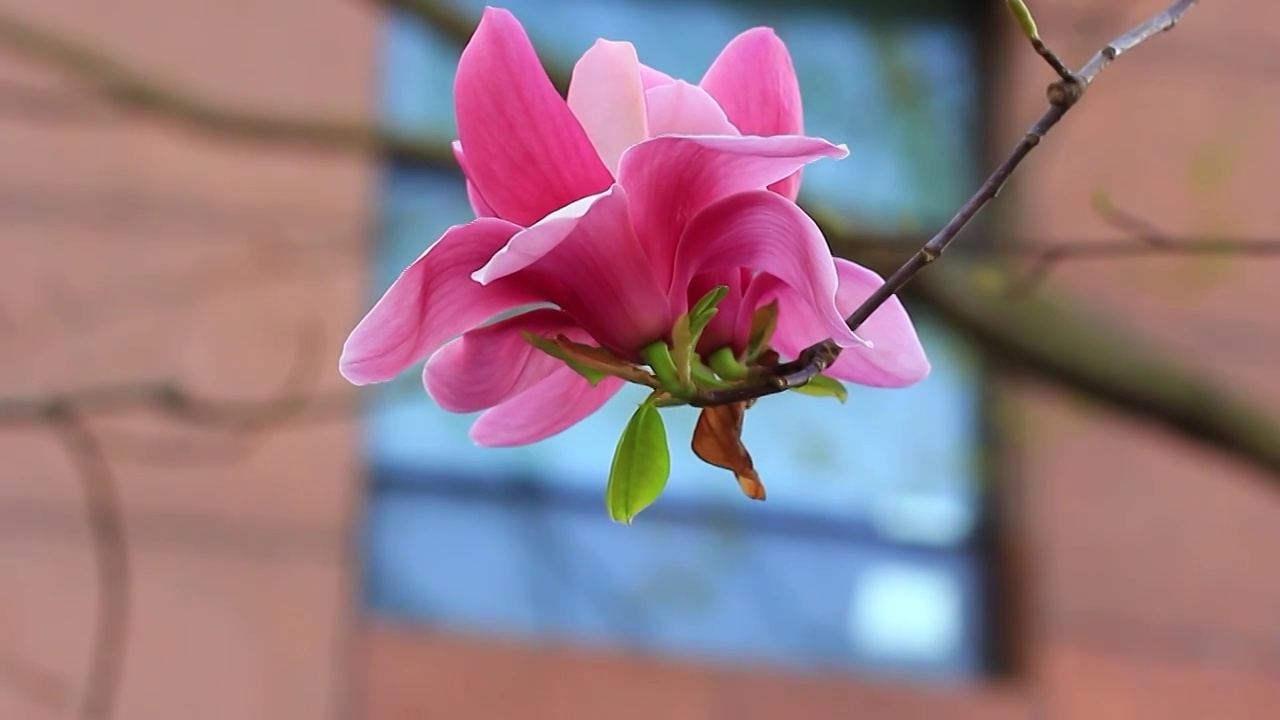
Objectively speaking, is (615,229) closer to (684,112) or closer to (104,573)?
(684,112)

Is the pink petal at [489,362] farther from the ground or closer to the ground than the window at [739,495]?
closer to the ground

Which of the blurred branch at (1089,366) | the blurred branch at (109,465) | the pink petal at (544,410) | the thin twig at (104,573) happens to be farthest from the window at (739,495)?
the pink petal at (544,410)

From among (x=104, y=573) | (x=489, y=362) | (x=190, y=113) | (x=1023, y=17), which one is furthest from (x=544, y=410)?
(x=104, y=573)

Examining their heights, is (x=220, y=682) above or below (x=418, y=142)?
below

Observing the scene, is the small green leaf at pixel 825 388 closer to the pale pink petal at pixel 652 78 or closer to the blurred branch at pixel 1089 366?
the pale pink petal at pixel 652 78

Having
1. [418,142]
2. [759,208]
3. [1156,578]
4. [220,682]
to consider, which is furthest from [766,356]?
[1156,578]

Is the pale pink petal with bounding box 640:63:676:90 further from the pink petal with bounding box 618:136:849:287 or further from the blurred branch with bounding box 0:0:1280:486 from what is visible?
the blurred branch with bounding box 0:0:1280:486

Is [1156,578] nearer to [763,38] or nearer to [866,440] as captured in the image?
[866,440]
